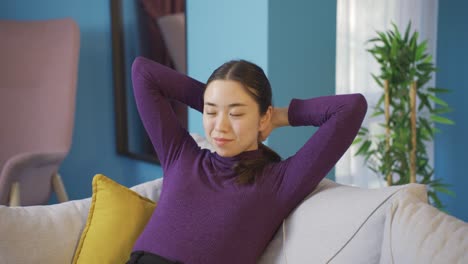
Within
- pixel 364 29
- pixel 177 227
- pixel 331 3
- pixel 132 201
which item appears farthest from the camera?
pixel 364 29

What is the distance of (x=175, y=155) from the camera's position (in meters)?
1.64

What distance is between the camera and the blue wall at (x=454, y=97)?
12.0ft

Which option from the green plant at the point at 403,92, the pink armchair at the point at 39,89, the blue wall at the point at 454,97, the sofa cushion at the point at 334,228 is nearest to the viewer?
the sofa cushion at the point at 334,228

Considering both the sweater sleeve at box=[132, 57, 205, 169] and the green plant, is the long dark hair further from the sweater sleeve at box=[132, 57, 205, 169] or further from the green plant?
the green plant

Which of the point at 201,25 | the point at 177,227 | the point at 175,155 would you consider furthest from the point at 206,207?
the point at 201,25

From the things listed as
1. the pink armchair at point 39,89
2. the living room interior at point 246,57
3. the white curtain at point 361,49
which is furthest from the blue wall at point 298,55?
the pink armchair at point 39,89

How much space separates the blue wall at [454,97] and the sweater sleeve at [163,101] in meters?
2.41

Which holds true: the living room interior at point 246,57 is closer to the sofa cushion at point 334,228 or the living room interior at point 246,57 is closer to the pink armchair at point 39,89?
the pink armchair at point 39,89

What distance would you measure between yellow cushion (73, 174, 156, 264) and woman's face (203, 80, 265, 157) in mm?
298

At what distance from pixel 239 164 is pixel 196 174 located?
0.12 meters

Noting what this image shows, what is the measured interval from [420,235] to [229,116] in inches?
21.8

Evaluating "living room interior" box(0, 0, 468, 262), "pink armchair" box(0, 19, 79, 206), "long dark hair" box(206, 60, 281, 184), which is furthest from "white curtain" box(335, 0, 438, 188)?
"long dark hair" box(206, 60, 281, 184)

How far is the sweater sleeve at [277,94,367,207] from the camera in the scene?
1.46 meters

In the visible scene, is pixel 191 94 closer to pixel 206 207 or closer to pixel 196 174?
pixel 196 174
